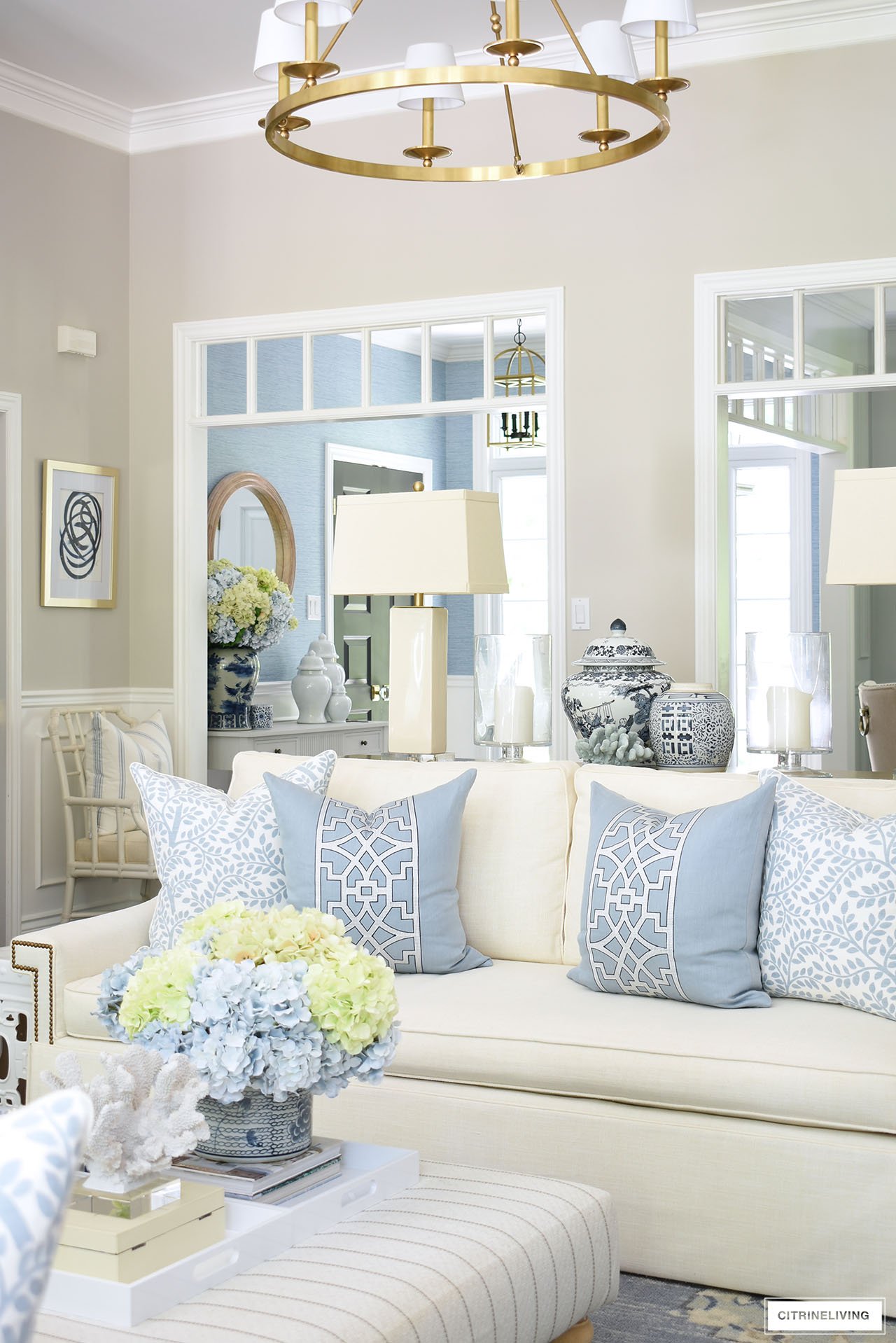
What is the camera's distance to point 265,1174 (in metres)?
1.84

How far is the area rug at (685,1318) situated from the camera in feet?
7.24

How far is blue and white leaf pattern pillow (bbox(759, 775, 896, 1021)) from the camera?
2.49 m

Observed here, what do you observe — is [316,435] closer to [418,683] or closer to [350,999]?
[418,683]

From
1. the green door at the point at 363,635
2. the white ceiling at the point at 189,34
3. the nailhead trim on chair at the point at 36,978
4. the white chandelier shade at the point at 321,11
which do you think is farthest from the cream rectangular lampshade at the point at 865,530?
the green door at the point at 363,635

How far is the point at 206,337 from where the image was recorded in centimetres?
568

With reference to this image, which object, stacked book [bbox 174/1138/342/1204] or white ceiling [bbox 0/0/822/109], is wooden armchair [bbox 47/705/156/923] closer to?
white ceiling [bbox 0/0/822/109]

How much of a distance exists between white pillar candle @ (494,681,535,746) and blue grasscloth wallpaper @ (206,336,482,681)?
6.69 ft

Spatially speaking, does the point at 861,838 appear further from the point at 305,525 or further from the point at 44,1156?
the point at 305,525

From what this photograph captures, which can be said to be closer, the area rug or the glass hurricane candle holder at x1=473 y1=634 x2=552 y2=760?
the area rug

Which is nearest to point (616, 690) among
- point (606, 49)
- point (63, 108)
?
point (606, 49)

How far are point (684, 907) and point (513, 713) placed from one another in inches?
38.5

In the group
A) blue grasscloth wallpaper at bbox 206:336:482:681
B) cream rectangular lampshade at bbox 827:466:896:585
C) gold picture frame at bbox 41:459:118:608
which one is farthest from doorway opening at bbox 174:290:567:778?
cream rectangular lampshade at bbox 827:466:896:585

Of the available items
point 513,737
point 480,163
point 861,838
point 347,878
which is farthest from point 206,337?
point 861,838

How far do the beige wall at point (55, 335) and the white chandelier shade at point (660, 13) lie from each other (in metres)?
3.26
